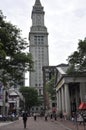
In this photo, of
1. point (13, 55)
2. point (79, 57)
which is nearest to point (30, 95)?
point (79, 57)

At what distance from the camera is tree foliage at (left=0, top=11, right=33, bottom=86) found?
98.8 ft

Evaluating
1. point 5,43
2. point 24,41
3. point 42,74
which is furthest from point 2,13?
point 42,74

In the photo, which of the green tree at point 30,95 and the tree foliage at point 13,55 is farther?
the green tree at point 30,95

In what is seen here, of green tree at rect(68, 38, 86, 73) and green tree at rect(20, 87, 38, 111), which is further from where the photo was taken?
green tree at rect(20, 87, 38, 111)

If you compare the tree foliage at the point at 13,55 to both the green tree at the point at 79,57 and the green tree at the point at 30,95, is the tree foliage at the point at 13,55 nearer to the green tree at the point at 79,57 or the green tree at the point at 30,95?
the green tree at the point at 79,57

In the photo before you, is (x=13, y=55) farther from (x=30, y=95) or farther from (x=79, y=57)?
(x=30, y=95)

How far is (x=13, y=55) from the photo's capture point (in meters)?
32.6

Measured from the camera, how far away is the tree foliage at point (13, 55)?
98.8ft

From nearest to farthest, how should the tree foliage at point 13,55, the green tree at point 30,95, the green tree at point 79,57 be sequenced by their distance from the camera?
the tree foliage at point 13,55 → the green tree at point 79,57 → the green tree at point 30,95

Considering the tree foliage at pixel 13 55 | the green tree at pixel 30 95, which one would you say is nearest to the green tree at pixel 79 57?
the tree foliage at pixel 13 55

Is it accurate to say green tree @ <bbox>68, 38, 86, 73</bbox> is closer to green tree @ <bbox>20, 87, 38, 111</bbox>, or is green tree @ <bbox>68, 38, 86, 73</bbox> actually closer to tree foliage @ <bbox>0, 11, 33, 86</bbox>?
tree foliage @ <bbox>0, 11, 33, 86</bbox>

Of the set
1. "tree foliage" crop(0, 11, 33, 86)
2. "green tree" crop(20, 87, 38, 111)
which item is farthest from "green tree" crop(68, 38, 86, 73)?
"green tree" crop(20, 87, 38, 111)

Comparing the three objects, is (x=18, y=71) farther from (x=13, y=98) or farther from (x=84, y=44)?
(x=13, y=98)

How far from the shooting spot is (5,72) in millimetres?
34281
